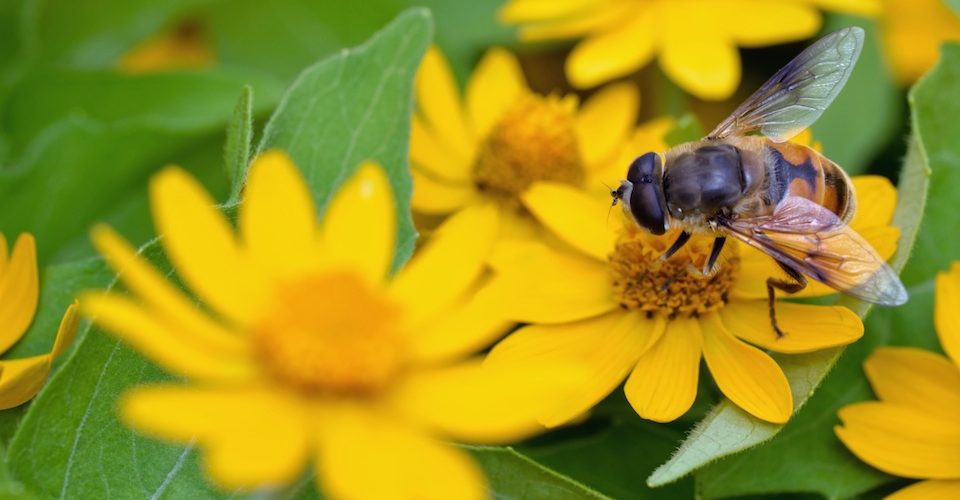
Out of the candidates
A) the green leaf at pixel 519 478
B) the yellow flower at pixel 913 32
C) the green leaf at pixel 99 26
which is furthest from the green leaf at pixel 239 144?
the yellow flower at pixel 913 32

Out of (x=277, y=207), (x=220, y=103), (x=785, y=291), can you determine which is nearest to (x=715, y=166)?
(x=785, y=291)

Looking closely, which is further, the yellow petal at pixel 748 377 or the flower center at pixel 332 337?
the yellow petal at pixel 748 377

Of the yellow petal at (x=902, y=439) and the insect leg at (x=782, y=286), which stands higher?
the insect leg at (x=782, y=286)

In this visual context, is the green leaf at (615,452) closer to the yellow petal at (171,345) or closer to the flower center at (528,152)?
the flower center at (528,152)

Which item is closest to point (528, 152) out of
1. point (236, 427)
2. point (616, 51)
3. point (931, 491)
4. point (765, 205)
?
point (616, 51)

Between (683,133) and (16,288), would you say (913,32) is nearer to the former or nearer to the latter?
(683,133)

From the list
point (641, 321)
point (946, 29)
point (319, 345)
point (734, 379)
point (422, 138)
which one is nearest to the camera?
point (319, 345)

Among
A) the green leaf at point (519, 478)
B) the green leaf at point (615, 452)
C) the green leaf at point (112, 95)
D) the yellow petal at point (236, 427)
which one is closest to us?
the yellow petal at point (236, 427)

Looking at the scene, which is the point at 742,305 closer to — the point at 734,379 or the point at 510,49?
the point at 734,379
